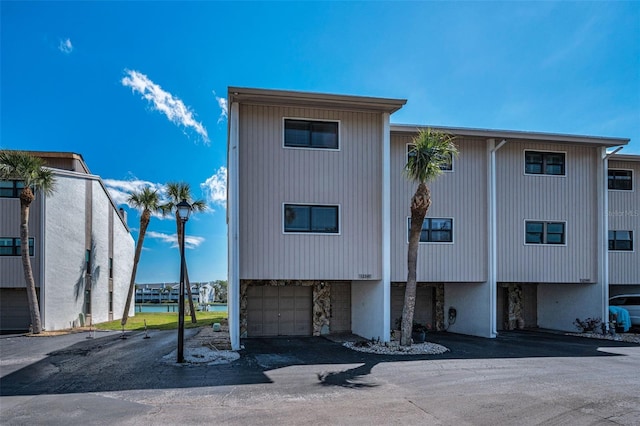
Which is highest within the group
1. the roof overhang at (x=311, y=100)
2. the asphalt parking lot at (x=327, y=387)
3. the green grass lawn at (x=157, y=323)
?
the roof overhang at (x=311, y=100)

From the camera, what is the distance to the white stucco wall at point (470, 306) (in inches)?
639

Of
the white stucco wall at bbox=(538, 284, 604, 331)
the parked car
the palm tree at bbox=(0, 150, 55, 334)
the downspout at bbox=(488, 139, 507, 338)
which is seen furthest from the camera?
the palm tree at bbox=(0, 150, 55, 334)

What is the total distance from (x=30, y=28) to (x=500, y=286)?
21.2m

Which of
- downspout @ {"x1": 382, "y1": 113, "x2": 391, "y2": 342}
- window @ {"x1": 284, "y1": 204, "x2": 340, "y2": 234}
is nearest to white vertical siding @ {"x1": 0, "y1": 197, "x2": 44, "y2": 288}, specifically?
window @ {"x1": 284, "y1": 204, "x2": 340, "y2": 234}

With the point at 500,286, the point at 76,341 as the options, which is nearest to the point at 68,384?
the point at 76,341

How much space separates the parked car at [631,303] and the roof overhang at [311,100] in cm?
1298

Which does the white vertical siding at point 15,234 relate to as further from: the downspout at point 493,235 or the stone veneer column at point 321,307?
the downspout at point 493,235

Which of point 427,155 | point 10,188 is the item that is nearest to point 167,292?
point 10,188

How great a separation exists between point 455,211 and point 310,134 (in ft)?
20.0

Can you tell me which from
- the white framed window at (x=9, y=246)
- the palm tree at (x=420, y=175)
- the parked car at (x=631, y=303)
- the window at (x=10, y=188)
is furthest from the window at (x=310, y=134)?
the white framed window at (x=9, y=246)

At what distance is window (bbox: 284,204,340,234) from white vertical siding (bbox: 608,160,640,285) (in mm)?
12567

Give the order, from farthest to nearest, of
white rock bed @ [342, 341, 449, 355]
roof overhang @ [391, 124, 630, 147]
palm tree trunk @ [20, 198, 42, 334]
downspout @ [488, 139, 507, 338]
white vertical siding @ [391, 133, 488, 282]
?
palm tree trunk @ [20, 198, 42, 334]
downspout @ [488, 139, 507, 338]
white vertical siding @ [391, 133, 488, 282]
roof overhang @ [391, 124, 630, 147]
white rock bed @ [342, 341, 449, 355]

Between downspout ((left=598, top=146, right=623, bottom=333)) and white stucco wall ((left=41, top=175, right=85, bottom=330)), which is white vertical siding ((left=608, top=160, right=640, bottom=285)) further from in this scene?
white stucco wall ((left=41, top=175, right=85, bottom=330))

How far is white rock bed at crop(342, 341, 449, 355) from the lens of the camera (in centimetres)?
1269
